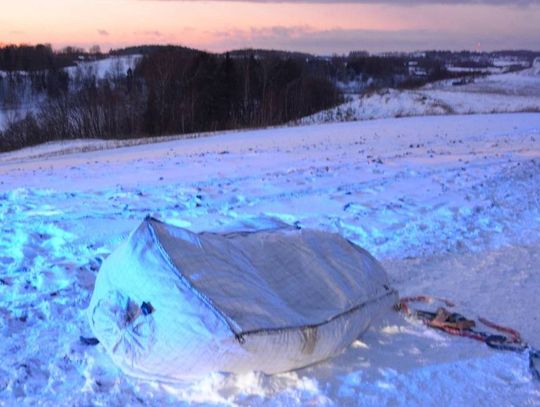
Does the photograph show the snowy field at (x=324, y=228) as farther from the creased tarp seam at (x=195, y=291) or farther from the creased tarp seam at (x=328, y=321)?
the creased tarp seam at (x=195, y=291)

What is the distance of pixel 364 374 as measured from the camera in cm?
391

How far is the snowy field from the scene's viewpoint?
3688mm

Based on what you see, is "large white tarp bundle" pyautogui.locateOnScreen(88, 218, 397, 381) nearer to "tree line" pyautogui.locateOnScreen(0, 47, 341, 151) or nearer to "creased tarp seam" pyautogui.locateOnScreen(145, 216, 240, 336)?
"creased tarp seam" pyautogui.locateOnScreen(145, 216, 240, 336)

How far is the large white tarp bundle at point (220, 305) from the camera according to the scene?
143 inches

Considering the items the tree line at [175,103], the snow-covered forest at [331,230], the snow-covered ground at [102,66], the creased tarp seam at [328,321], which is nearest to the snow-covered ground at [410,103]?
the tree line at [175,103]

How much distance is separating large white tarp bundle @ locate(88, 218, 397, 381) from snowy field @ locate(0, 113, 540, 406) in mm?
145

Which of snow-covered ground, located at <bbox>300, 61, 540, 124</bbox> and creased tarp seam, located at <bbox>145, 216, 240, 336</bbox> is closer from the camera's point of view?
creased tarp seam, located at <bbox>145, 216, 240, 336</bbox>

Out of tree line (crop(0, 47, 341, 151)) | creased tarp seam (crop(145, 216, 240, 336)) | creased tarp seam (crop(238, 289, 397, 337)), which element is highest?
creased tarp seam (crop(145, 216, 240, 336))

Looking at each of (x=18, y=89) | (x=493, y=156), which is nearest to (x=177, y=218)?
(x=493, y=156)

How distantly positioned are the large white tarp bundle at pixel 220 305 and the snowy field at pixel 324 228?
0.15m

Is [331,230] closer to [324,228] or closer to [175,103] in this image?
[324,228]

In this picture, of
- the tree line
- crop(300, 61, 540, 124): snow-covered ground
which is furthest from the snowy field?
the tree line

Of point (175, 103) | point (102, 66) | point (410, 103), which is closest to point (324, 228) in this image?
point (410, 103)

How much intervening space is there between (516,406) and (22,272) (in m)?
4.41
